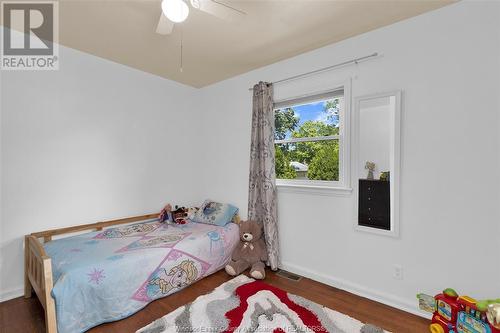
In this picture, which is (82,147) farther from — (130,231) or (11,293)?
(11,293)

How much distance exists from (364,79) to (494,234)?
1.58 metres

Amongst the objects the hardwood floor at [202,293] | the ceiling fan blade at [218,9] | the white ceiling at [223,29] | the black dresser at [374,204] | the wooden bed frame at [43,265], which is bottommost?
the hardwood floor at [202,293]

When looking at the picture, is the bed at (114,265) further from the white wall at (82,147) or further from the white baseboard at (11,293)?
the white wall at (82,147)

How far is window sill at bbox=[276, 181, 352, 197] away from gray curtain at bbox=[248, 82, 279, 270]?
0.43 ft

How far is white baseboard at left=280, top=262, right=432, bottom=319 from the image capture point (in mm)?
2076

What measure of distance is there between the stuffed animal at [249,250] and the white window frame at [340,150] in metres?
0.59

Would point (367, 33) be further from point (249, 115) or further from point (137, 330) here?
point (137, 330)

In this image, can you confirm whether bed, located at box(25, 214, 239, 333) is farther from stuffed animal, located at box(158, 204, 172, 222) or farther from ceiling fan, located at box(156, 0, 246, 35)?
ceiling fan, located at box(156, 0, 246, 35)

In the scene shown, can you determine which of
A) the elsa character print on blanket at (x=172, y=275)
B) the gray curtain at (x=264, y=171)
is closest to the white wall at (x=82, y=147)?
the elsa character print on blanket at (x=172, y=275)

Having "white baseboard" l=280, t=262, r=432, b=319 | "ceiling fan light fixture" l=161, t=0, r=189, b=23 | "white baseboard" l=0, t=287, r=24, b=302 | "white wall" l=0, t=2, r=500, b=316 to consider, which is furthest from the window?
"white baseboard" l=0, t=287, r=24, b=302

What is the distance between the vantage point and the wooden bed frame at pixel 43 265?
170 centimetres

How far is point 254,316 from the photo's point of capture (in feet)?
6.45

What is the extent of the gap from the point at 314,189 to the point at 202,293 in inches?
61.9

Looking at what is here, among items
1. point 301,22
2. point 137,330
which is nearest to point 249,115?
point 301,22
